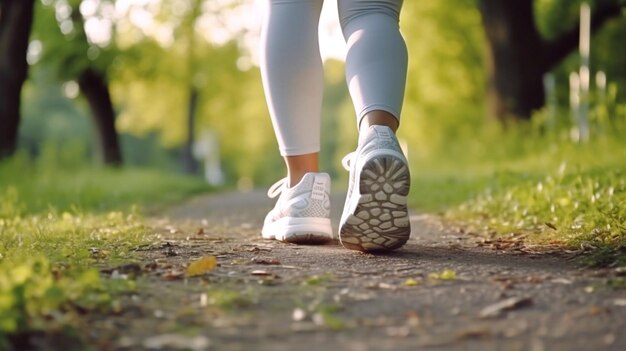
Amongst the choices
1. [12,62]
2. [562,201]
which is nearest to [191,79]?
[12,62]

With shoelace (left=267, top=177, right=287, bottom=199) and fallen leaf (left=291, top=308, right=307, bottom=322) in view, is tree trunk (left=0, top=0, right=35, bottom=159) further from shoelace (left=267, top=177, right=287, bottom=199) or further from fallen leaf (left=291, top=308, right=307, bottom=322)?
fallen leaf (left=291, top=308, right=307, bottom=322)

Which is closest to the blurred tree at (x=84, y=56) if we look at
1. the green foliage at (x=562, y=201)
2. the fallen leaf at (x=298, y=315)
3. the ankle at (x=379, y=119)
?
the green foliage at (x=562, y=201)

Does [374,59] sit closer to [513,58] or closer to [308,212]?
[308,212]

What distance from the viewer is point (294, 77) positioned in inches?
110

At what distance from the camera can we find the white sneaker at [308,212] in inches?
109

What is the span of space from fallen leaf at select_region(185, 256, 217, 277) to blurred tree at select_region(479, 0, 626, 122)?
952cm

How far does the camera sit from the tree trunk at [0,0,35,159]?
724 centimetres

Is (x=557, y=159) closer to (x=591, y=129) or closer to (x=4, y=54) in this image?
(x=591, y=129)

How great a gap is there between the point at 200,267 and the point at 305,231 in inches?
28.5

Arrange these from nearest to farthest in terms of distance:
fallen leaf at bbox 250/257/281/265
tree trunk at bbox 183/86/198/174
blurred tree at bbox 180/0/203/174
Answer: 1. fallen leaf at bbox 250/257/281/265
2. blurred tree at bbox 180/0/203/174
3. tree trunk at bbox 183/86/198/174

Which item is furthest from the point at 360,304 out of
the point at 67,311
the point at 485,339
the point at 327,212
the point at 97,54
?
the point at 97,54

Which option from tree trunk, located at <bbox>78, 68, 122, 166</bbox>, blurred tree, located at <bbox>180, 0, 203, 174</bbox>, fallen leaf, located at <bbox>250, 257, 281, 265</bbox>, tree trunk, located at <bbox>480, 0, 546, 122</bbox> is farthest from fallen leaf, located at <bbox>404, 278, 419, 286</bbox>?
blurred tree, located at <bbox>180, 0, 203, 174</bbox>

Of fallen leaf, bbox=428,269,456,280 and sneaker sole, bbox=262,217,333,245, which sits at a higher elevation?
sneaker sole, bbox=262,217,333,245

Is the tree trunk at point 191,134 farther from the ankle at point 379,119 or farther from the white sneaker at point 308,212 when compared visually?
the ankle at point 379,119
